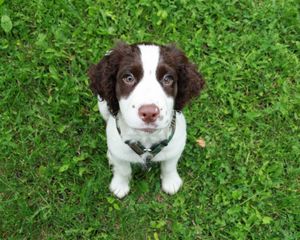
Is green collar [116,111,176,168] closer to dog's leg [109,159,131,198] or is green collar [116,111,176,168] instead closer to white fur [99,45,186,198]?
white fur [99,45,186,198]

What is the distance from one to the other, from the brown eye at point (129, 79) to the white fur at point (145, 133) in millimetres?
85

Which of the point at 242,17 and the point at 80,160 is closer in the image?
the point at 80,160

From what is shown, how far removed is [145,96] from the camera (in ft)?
10.1

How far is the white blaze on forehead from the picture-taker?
320cm

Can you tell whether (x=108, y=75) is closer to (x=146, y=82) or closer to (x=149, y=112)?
(x=146, y=82)

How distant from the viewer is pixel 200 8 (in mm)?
5242

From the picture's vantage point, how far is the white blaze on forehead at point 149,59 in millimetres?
3199

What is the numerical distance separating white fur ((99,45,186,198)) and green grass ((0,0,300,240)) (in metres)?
0.16

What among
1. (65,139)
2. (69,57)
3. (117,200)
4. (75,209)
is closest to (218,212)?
(117,200)

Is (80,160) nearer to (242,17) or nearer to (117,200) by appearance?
(117,200)

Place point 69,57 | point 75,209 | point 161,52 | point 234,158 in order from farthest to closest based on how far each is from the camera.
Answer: point 69,57 < point 234,158 < point 75,209 < point 161,52

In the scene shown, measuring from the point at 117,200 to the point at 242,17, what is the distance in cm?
237

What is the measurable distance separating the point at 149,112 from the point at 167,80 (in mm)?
378

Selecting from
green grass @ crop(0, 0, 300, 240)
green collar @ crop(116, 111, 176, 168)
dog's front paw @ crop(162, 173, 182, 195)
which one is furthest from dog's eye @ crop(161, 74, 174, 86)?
green grass @ crop(0, 0, 300, 240)
